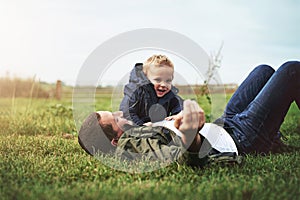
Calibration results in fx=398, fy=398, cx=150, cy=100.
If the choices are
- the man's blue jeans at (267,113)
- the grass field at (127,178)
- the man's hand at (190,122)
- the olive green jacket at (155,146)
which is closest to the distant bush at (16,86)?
the grass field at (127,178)

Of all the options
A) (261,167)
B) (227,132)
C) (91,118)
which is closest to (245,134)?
(227,132)

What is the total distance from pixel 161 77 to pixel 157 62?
0.35 feet

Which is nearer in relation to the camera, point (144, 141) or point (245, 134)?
point (144, 141)

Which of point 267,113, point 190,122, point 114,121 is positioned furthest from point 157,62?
point 190,122

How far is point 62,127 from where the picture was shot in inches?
170

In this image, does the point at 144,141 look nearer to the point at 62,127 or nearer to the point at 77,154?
the point at 77,154

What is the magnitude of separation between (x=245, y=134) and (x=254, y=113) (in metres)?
0.15

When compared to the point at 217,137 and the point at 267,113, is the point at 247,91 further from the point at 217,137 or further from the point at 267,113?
the point at 217,137

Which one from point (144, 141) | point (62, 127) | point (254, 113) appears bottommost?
point (62, 127)

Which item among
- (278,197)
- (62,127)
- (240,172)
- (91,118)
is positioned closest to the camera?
(278,197)

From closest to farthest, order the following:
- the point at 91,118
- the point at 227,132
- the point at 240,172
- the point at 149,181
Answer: the point at 149,181, the point at 240,172, the point at 91,118, the point at 227,132

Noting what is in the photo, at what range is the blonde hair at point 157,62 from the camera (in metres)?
2.76

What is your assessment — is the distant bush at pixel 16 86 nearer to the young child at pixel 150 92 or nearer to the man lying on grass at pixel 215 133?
the young child at pixel 150 92

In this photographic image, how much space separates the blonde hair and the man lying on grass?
1.46ft
